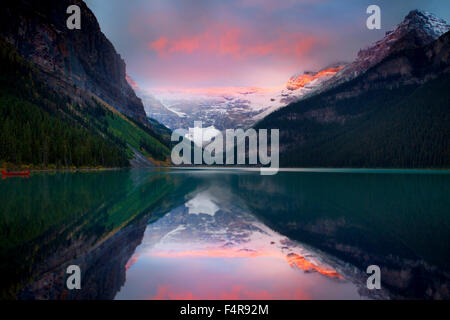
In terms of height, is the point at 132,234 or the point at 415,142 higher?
the point at 415,142

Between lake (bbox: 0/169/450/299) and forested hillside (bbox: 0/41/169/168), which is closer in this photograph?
lake (bbox: 0/169/450/299)

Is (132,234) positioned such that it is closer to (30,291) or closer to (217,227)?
(217,227)

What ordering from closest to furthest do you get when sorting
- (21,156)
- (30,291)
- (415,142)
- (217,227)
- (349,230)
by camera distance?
(30,291) < (349,230) < (217,227) < (21,156) < (415,142)

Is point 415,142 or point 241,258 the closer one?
point 241,258

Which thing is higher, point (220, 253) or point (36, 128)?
point (36, 128)

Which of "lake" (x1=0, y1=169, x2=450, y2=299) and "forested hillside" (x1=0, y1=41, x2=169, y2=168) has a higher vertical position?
"forested hillside" (x1=0, y1=41, x2=169, y2=168)

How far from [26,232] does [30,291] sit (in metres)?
8.85

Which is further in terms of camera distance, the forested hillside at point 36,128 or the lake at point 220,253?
the forested hillside at point 36,128

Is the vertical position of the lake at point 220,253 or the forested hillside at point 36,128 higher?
the forested hillside at point 36,128

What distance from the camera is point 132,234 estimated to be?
18141mm

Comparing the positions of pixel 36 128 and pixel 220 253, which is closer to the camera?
pixel 220 253
